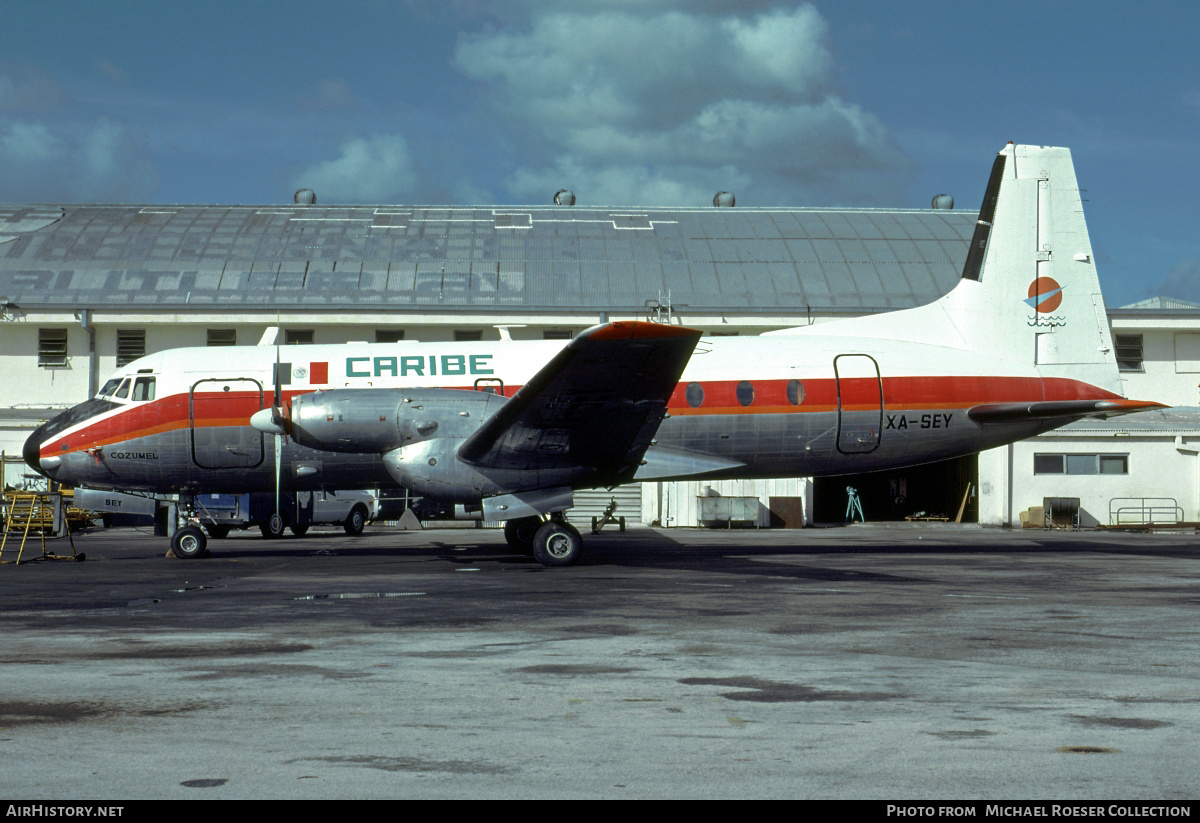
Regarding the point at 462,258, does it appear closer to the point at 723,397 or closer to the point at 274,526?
the point at 274,526

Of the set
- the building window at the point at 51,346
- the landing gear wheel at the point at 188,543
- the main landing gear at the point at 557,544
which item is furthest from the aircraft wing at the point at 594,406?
the building window at the point at 51,346

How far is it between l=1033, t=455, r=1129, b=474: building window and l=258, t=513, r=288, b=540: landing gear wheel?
26.4 m

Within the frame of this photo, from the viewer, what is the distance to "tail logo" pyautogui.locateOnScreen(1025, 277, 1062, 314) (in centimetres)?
2336

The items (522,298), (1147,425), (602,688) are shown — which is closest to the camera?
(602,688)

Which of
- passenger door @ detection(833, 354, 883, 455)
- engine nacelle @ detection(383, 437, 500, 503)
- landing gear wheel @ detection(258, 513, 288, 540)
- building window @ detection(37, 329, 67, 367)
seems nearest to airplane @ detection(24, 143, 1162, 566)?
passenger door @ detection(833, 354, 883, 455)

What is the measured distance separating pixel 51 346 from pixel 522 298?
17909mm

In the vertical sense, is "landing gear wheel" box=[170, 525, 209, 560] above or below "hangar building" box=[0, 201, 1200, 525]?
below

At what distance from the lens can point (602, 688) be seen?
805 centimetres

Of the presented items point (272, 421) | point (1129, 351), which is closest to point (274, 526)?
point (272, 421)

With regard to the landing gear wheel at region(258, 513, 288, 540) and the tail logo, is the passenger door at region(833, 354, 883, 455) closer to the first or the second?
the tail logo

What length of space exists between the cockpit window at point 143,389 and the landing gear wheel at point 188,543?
115 inches

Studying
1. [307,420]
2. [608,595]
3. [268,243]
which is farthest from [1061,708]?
[268,243]

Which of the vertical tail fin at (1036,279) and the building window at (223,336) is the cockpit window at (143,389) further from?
the building window at (223,336)

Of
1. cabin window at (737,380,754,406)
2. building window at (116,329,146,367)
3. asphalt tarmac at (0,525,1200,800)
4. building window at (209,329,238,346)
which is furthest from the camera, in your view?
building window at (209,329,238,346)
